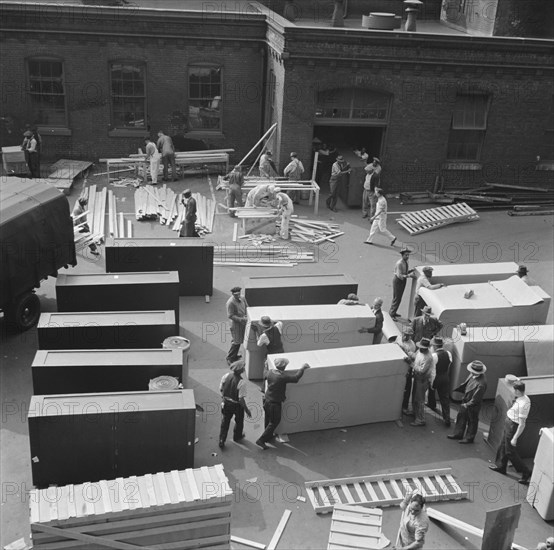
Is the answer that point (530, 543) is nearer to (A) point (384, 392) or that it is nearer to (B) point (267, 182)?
(A) point (384, 392)

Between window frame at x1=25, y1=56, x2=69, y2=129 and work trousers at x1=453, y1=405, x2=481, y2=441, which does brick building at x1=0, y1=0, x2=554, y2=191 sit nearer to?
window frame at x1=25, y1=56, x2=69, y2=129

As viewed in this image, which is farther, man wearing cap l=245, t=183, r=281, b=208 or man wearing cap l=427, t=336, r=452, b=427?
man wearing cap l=245, t=183, r=281, b=208

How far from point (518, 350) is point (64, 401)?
27.0 ft

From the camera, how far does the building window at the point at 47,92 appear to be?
25.0 metres

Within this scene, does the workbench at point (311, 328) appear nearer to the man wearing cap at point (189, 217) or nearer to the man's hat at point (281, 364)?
the man's hat at point (281, 364)

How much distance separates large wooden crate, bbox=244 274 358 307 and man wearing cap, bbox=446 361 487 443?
12.4 feet

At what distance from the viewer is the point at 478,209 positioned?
962 inches

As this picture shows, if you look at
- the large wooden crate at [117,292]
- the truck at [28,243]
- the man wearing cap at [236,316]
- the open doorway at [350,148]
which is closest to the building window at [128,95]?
the open doorway at [350,148]

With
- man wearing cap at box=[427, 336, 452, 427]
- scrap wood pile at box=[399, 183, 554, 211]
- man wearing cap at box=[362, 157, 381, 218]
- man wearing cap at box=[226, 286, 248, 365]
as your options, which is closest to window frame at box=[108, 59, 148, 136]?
man wearing cap at box=[362, 157, 381, 218]

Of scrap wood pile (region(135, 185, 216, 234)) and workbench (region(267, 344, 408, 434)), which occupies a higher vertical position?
scrap wood pile (region(135, 185, 216, 234))

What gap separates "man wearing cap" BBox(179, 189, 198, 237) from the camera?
18.9 metres

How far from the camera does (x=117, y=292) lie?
14.8 meters

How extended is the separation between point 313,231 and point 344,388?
922 centimetres

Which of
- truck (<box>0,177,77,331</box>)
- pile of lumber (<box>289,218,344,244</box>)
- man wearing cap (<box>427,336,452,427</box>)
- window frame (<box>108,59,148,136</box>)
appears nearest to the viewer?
man wearing cap (<box>427,336,452,427</box>)
